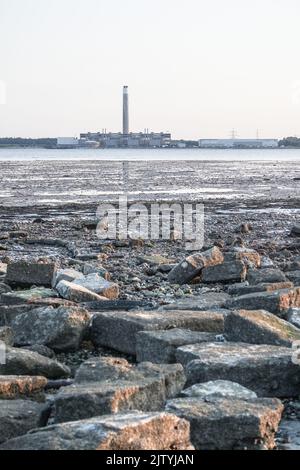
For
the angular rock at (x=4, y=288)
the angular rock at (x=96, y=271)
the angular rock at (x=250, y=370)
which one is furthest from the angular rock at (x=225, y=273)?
the angular rock at (x=250, y=370)

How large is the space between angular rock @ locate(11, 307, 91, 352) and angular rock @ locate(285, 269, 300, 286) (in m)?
3.39

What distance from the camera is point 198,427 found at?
4.25m

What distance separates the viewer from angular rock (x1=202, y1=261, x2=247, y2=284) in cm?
992

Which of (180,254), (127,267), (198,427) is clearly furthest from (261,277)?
(198,427)

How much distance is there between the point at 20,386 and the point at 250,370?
61.3 inches

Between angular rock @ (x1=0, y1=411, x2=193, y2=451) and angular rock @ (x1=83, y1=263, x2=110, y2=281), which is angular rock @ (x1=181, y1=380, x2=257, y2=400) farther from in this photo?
angular rock @ (x1=83, y1=263, x2=110, y2=281)

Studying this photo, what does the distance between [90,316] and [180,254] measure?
6.64 meters

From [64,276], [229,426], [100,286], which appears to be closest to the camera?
[229,426]

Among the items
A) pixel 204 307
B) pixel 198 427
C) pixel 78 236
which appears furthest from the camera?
pixel 78 236

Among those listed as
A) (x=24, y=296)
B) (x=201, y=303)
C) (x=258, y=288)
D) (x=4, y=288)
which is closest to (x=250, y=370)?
(x=201, y=303)

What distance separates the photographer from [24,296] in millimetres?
8180

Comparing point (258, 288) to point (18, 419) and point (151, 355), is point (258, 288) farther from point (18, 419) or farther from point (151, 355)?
point (18, 419)

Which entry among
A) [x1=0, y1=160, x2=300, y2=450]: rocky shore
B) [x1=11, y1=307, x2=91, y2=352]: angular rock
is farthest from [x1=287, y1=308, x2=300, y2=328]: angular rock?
[x1=11, y1=307, x2=91, y2=352]: angular rock
